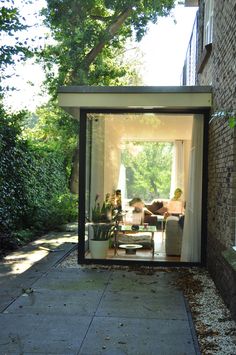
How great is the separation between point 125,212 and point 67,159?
9.94 metres

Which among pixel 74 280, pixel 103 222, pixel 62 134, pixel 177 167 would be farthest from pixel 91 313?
pixel 62 134

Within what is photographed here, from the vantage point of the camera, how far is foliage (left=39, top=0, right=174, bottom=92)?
1695 cm

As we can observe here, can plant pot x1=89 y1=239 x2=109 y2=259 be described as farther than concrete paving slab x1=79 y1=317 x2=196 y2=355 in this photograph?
Yes

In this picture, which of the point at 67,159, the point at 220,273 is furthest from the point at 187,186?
the point at 67,159

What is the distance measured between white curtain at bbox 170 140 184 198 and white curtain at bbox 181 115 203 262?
216 mm

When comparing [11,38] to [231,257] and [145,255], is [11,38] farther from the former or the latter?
[231,257]

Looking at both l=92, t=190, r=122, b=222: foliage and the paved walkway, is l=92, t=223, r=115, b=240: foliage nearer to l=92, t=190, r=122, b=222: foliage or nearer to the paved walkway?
l=92, t=190, r=122, b=222: foliage

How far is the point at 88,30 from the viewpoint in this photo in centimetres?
1723

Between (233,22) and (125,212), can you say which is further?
(125,212)

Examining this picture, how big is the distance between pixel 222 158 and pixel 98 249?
2965 millimetres

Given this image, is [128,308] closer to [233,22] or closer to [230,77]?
[230,77]

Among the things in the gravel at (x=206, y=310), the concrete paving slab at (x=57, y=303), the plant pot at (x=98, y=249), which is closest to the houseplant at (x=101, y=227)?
the plant pot at (x=98, y=249)

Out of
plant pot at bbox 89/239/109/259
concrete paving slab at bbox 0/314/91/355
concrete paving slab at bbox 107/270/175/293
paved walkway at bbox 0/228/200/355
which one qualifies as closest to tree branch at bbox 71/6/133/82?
plant pot at bbox 89/239/109/259

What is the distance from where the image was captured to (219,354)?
4.31 meters
